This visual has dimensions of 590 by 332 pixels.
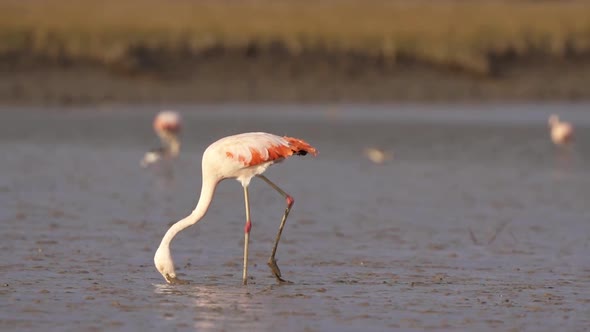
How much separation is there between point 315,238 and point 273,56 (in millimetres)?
15576

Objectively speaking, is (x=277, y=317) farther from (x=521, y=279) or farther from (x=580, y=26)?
(x=580, y=26)

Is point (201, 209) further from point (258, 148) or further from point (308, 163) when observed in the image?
point (308, 163)

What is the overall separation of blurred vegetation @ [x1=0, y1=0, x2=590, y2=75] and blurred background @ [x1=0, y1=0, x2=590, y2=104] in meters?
0.03

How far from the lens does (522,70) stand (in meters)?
27.2

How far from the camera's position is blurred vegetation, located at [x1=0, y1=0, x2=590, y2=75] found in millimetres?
25125

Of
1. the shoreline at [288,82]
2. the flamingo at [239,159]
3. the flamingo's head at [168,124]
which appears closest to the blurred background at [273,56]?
→ the shoreline at [288,82]

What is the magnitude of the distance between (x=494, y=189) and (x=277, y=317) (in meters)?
7.13

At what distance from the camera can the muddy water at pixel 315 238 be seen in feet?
23.7

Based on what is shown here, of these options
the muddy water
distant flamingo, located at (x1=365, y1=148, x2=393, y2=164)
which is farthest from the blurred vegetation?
distant flamingo, located at (x1=365, y1=148, x2=393, y2=164)

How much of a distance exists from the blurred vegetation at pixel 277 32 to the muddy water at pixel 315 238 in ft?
18.1

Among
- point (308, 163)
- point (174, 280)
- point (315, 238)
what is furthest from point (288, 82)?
point (174, 280)

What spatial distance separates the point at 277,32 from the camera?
89.2 ft

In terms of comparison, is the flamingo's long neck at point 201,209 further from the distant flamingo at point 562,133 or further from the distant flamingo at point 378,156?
the distant flamingo at point 562,133

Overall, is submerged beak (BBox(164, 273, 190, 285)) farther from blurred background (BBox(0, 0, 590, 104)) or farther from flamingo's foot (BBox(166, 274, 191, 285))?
blurred background (BBox(0, 0, 590, 104))
